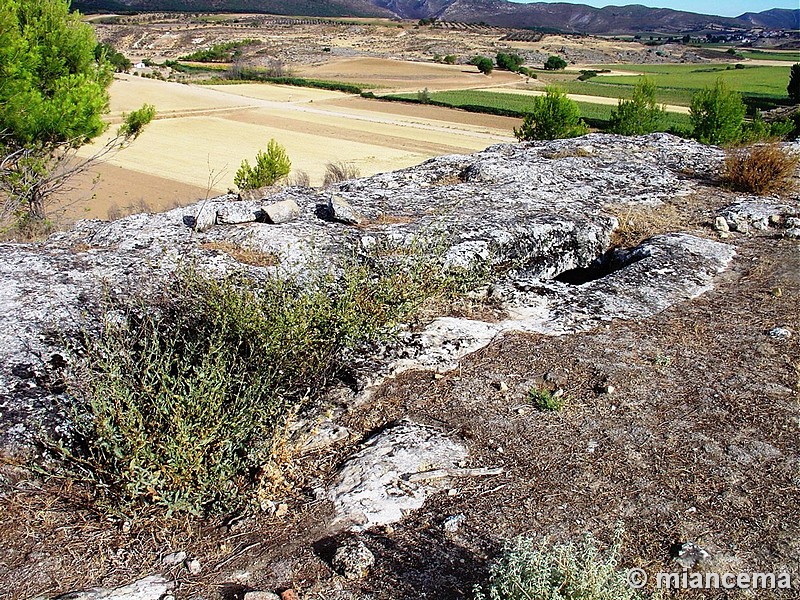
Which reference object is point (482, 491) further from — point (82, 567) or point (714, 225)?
point (714, 225)

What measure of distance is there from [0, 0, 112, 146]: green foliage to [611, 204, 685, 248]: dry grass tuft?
12.0m

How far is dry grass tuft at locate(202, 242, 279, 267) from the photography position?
20.6 feet

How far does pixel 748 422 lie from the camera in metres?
4.33

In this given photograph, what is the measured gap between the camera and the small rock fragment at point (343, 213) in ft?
24.3

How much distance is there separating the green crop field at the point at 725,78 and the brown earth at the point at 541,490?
60957 millimetres

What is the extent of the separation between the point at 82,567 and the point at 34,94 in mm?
13541

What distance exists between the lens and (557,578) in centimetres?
278

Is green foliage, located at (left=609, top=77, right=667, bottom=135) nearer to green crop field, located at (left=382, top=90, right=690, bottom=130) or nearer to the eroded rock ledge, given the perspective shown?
the eroded rock ledge

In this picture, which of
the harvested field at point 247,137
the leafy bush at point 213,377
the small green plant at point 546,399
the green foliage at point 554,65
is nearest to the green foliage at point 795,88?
the harvested field at point 247,137

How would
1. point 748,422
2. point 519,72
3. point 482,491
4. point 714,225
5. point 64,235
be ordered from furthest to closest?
point 519,72 → point 714,225 → point 64,235 → point 748,422 → point 482,491

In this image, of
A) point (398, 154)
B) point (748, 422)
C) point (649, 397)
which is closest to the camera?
point (748, 422)

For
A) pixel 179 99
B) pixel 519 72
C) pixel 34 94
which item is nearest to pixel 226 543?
pixel 34 94

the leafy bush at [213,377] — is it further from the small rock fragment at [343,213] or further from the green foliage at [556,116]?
the green foliage at [556,116]

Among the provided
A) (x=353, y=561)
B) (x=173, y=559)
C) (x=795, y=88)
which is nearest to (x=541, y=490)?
(x=353, y=561)
